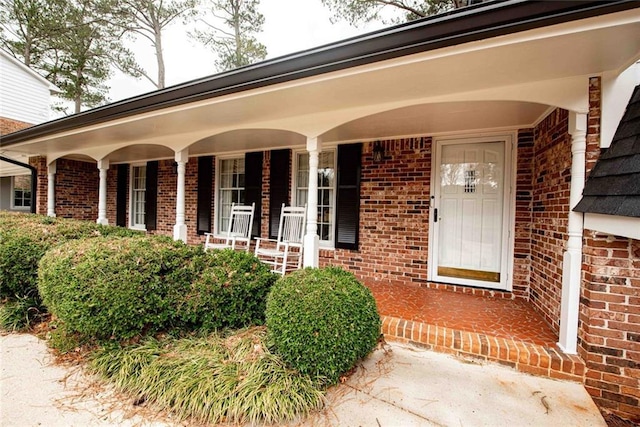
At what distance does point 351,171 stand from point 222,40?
8873 millimetres

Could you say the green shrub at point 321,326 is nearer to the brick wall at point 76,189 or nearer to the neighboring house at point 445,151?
the neighboring house at point 445,151

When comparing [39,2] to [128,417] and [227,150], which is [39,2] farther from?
→ [128,417]

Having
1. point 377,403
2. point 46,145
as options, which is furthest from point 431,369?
point 46,145

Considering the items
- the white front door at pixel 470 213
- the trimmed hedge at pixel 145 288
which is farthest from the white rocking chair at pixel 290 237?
the white front door at pixel 470 213

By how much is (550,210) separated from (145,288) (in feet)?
12.2

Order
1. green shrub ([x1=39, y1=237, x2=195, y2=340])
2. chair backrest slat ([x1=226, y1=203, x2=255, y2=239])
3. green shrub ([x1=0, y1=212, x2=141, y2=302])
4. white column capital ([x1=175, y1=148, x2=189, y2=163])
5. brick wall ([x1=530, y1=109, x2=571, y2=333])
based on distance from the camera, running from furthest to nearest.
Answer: chair backrest slat ([x1=226, y1=203, x2=255, y2=239])
white column capital ([x1=175, y1=148, x2=189, y2=163])
green shrub ([x1=0, y1=212, x2=141, y2=302])
brick wall ([x1=530, y1=109, x2=571, y2=333])
green shrub ([x1=39, y1=237, x2=195, y2=340])

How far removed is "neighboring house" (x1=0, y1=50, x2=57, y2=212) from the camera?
888cm

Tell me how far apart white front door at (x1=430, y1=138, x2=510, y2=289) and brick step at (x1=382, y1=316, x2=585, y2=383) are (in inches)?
58.4

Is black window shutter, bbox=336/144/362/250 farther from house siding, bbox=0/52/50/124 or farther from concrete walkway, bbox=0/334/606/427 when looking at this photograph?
house siding, bbox=0/52/50/124

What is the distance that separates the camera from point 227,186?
588cm

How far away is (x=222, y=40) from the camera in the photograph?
1024cm

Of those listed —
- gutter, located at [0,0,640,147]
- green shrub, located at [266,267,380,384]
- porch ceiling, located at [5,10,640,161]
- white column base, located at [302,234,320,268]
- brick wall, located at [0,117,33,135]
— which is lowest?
green shrub, located at [266,267,380,384]

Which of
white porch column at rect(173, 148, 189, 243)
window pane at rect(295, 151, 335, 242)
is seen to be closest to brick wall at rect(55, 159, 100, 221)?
white porch column at rect(173, 148, 189, 243)

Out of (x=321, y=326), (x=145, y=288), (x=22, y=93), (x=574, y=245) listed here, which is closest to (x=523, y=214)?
(x=574, y=245)
